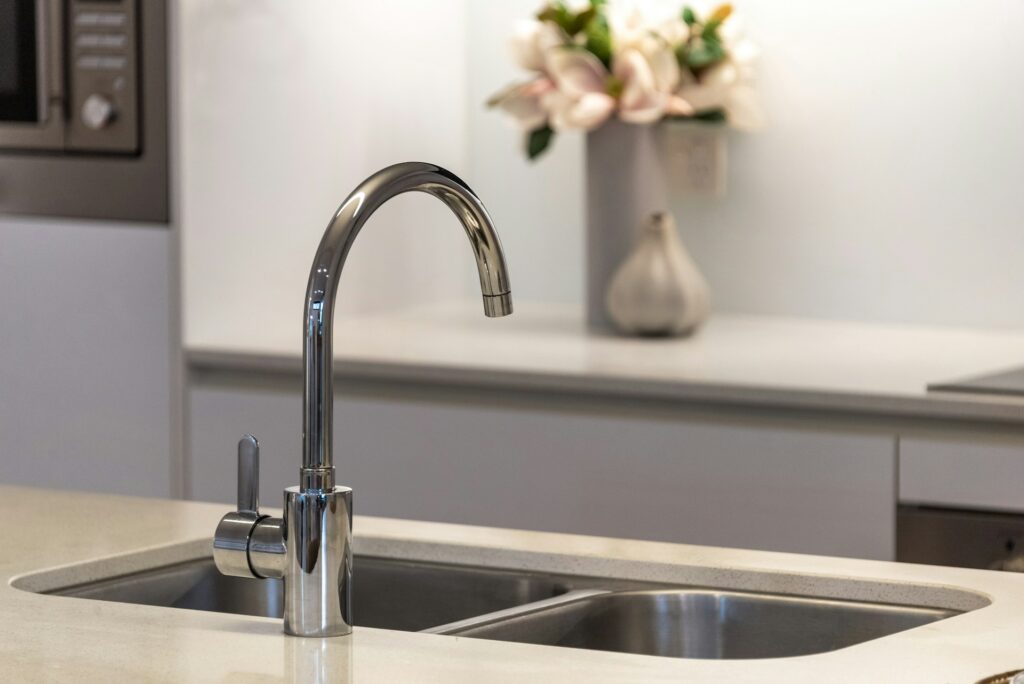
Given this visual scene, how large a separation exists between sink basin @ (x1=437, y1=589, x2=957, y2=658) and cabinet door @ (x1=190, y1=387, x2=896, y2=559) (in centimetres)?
79

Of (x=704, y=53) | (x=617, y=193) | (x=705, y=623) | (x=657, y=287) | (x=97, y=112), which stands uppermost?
(x=704, y=53)

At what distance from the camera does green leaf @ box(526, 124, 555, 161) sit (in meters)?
2.59

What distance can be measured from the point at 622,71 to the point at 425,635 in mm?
1526

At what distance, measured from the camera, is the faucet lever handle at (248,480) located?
43.1 inches

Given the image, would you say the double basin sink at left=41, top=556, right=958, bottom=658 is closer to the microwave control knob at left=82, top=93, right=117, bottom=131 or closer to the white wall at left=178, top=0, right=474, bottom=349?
the white wall at left=178, top=0, right=474, bottom=349

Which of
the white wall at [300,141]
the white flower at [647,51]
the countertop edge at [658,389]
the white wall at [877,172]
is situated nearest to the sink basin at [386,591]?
the countertop edge at [658,389]

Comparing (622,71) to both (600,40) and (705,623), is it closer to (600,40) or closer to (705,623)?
(600,40)

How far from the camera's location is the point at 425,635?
3.57 ft

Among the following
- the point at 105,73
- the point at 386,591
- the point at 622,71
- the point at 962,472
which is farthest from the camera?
the point at 622,71

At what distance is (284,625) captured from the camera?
1.08 meters

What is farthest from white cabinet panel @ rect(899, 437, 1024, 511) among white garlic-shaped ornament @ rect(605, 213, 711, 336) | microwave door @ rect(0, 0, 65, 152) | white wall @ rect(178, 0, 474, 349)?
microwave door @ rect(0, 0, 65, 152)

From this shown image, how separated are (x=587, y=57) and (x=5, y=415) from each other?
1.00m

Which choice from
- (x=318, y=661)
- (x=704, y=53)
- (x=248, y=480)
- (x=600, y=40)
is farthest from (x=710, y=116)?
(x=318, y=661)

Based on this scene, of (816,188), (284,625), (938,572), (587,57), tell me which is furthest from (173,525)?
(816,188)
